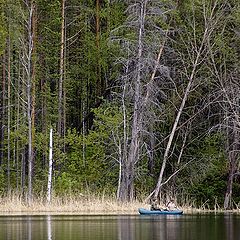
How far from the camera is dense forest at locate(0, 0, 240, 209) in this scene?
37469 mm

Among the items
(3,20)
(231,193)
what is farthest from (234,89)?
(3,20)

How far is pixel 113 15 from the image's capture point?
4575 centimetres

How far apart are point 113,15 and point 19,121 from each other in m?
8.13

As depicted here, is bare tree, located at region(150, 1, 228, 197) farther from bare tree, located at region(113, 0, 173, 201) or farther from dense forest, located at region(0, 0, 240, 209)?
bare tree, located at region(113, 0, 173, 201)

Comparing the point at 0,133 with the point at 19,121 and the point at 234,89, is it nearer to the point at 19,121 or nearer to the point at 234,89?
the point at 19,121

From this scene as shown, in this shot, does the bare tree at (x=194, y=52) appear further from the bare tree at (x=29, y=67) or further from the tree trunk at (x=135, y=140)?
the bare tree at (x=29, y=67)

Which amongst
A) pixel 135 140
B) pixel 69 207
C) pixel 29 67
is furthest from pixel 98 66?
pixel 69 207

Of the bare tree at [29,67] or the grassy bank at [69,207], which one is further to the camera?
the bare tree at [29,67]

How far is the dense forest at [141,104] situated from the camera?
123 ft

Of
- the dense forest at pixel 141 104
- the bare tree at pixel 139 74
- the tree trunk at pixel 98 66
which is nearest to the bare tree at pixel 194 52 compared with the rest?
the dense forest at pixel 141 104

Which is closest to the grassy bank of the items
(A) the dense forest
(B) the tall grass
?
(B) the tall grass

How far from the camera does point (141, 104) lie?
3750 centimetres

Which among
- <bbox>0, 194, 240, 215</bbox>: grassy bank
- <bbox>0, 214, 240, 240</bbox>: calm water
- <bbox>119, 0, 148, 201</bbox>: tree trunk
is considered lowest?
<bbox>0, 214, 240, 240</bbox>: calm water

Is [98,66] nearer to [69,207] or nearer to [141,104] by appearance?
[141,104]
